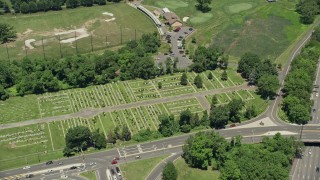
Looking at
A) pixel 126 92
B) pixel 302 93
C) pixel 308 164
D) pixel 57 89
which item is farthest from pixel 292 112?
pixel 57 89

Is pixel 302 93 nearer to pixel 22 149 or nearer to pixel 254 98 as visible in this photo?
pixel 254 98

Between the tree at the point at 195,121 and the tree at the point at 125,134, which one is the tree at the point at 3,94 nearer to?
the tree at the point at 125,134

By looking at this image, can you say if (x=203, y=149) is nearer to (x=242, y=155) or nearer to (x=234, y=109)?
(x=242, y=155)

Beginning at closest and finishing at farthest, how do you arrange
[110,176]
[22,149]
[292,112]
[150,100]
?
1. [110,176]
2. [22,149]
3. [292,112]
4. [150,100]

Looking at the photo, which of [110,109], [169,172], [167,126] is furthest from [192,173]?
[110,109]

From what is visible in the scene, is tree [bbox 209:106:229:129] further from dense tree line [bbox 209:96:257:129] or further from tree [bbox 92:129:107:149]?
tree [bbox 92:129:107:149]

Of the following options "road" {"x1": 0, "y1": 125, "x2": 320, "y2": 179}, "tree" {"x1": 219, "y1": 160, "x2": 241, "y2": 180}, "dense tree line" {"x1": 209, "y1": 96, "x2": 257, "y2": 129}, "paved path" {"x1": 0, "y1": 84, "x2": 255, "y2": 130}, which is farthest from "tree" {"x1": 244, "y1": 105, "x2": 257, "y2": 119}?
"tree" {"x1": 219, "y1": 160, "x2": 241, "y2": 180}
